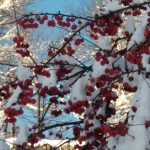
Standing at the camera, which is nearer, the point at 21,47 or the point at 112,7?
the point at 112,7

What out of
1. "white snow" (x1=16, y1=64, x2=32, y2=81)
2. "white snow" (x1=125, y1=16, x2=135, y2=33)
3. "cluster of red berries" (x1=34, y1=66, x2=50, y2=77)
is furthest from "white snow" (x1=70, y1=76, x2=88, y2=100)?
"white snow" (x1=125, y1=16, x2=135, y2=33)

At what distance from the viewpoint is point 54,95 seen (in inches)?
139

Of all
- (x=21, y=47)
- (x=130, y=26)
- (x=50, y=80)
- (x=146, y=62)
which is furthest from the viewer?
(x=130, y=26)

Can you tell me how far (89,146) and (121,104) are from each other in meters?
11.8

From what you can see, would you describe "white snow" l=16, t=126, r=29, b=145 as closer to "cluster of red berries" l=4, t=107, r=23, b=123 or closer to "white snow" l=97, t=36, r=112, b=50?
"cluster of red berries" l=4, t=107, r=23, b=123

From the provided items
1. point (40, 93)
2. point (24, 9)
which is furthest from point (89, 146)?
point (24, 9)

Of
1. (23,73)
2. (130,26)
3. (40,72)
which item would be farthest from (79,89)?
(130,26)

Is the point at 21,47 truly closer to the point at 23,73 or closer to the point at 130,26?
the point at 23,73

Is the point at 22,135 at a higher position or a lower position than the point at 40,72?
lower

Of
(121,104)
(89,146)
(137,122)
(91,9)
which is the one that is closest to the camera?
(137,122)

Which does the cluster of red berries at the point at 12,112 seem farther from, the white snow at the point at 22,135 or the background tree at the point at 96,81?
the white snow at the point at 22,135

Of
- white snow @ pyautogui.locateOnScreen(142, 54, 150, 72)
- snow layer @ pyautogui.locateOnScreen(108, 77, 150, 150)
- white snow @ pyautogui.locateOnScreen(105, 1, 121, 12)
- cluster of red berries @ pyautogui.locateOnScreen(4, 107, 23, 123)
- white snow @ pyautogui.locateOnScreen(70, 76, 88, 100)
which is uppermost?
white snow @ pyautogui.locateOnScreen(105, 1, 121, 12)

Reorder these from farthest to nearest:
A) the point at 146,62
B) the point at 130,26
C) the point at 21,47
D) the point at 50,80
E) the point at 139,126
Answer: the point at 130,26
the point at 21,47
the point at 50,80
the point at 146,62
the point at 139,126

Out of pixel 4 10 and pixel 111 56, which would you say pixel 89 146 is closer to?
pixel 111 56
